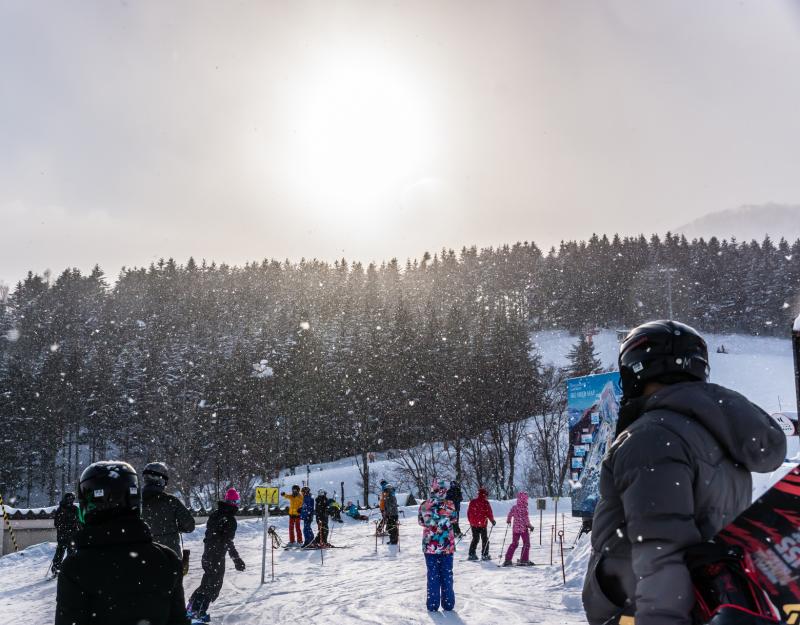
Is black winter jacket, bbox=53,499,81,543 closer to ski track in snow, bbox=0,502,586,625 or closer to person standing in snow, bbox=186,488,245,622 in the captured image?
ski track in snow, bbox=0,502,586,625

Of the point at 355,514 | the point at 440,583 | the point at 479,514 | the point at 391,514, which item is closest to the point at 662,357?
the point at 440,583

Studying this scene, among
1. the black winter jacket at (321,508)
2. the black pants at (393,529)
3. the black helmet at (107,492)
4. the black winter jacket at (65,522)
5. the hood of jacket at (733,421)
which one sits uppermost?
the hood of jacket at (733,421)

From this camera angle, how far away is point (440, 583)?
10.3 m

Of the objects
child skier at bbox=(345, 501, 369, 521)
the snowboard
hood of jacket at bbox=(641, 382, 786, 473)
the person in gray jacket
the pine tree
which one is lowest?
child skier at bbox=(345, 501, 369, 521)

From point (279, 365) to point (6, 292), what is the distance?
60249 mm

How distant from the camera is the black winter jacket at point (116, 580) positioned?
2764mm

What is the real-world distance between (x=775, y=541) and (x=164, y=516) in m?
6.93

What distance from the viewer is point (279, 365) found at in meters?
61.4

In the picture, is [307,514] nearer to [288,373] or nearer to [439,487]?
[439,487]

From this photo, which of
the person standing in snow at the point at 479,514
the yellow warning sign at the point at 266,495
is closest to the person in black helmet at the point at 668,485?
the yellow warning sign at the point at 266,495

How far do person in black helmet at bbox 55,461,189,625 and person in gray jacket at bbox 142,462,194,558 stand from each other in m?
4.79

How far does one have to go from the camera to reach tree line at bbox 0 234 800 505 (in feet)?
180

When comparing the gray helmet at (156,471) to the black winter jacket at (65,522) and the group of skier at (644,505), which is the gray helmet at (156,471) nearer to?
the group of skier at (644,505)

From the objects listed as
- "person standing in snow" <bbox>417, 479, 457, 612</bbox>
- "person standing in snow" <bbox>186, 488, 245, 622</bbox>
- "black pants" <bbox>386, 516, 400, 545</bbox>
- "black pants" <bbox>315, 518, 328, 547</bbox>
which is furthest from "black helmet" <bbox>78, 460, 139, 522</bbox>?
"black pants" <bbox>386, 516, 400, 545</bbox>
